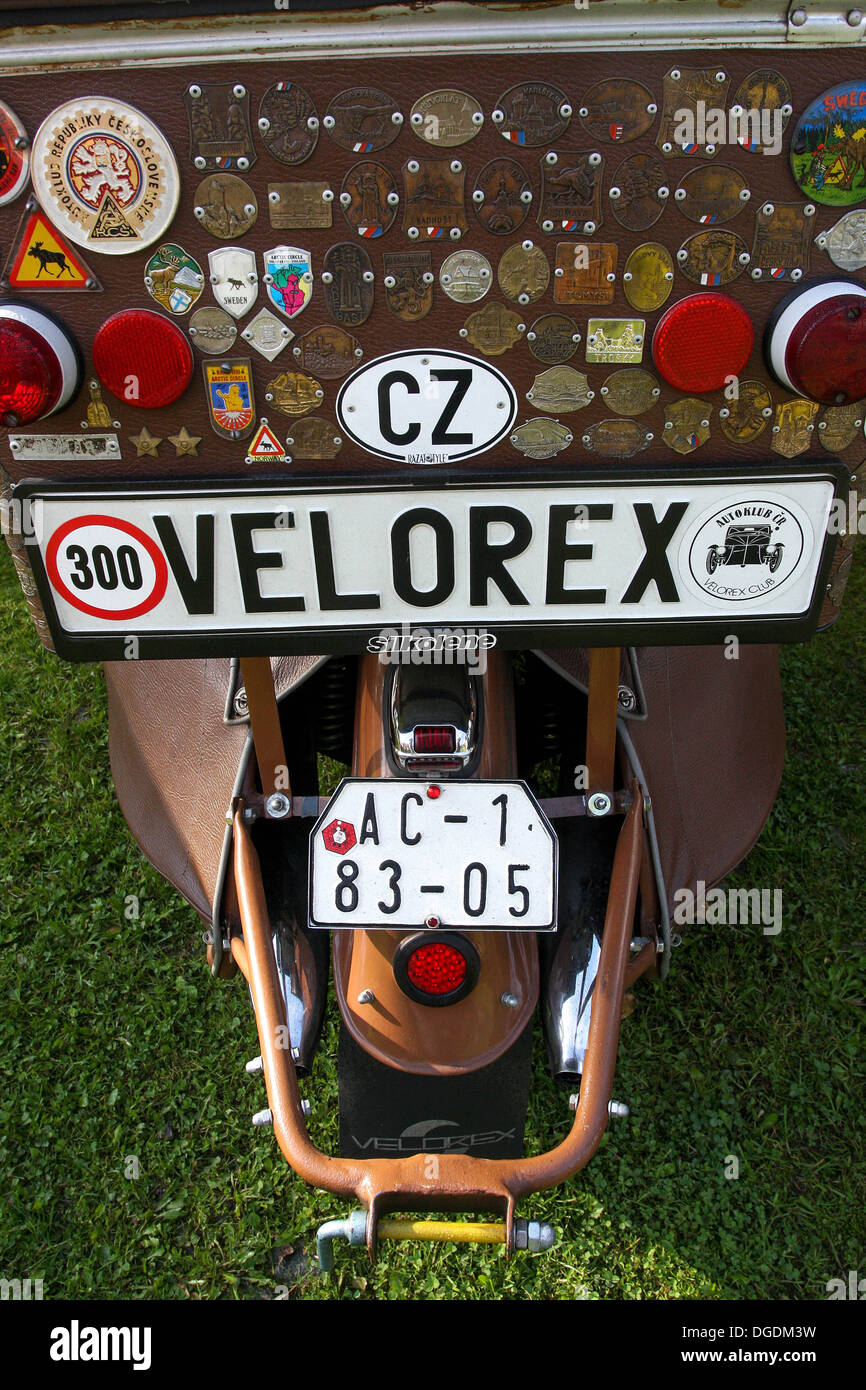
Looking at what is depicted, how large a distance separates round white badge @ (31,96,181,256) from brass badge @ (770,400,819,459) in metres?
1.03

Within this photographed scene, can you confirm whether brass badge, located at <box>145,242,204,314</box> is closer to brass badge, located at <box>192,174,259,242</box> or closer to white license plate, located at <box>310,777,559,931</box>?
brass badge, located at <box>192,174,259,242</box>

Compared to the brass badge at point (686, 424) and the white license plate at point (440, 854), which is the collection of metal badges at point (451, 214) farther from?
the white license plate at point (440, 854)

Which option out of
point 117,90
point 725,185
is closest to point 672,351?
point 725,185

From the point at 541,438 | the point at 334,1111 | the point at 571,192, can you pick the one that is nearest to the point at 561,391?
the point at 541,438

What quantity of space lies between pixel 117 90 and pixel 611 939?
68.6 inches

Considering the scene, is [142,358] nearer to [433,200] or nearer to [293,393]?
[293,393]

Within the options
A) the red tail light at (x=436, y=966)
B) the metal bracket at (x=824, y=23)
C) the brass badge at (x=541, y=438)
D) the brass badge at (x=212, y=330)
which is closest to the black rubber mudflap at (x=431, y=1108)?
the red tail light at (x=436, y=966)

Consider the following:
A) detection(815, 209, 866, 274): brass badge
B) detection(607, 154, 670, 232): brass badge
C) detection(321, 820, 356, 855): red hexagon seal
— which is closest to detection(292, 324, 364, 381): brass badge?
detection(607, 154, 670, 232): brass badge

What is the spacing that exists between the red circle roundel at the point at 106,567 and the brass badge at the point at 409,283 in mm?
596

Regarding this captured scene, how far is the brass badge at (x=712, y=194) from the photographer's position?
1.42 m

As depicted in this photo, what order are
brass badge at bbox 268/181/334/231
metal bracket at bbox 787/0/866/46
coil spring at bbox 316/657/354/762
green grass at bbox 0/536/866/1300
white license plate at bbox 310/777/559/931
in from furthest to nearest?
coil spring at bbox 316/657/354/762
green grass at bbox 0/536/866/1300
white license plate at bbox 310/777/559/931
brass badge at bbox 268/181/334/231
metal bracket at bbox 787/0/866/46

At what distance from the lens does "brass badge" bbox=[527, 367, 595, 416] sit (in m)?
1.58

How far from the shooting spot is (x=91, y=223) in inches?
57.1

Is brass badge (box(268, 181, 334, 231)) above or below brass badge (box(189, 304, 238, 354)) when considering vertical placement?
above
